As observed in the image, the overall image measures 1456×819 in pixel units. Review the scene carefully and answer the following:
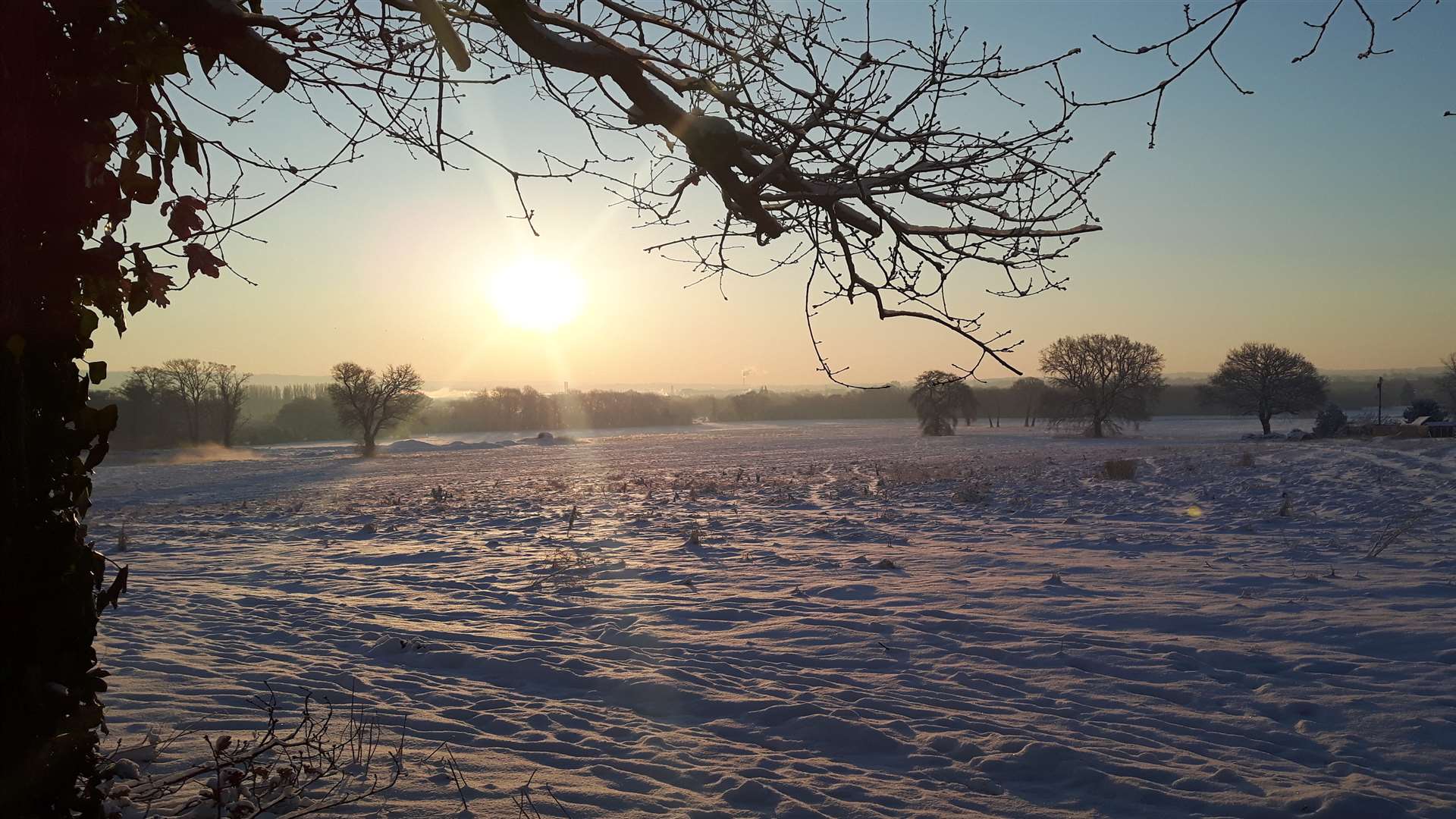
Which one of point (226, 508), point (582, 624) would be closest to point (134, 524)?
point (226, 508)

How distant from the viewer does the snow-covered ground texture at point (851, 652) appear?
370 centimetres

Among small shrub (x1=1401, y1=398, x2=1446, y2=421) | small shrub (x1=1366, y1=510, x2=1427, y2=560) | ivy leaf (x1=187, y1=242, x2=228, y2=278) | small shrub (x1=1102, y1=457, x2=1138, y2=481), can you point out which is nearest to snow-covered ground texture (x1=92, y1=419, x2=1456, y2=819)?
small shrub (x1=1366, y1=510, x2=1427, y2=560)

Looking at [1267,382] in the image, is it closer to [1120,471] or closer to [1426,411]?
[1426,411]

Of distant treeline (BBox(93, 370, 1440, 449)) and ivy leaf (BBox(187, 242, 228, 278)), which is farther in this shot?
distant treeline (BBox(93, 370, 1440, 449))

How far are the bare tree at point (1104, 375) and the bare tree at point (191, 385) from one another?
61377mm

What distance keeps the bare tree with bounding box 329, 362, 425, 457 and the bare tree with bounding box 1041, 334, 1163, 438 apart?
4290 centimetres

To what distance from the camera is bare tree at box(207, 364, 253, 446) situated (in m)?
54.8

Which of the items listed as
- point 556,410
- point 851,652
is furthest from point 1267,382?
point 556,410

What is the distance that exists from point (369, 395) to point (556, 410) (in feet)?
118

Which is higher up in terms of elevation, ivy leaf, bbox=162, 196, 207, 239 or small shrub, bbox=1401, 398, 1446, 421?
ivy leaf, bbox=162, 196, 207, 239

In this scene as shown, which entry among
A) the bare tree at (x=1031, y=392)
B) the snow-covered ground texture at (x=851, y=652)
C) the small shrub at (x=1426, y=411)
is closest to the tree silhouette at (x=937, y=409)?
the bare tree at (x=1031, y=392)

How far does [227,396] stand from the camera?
2163 inches

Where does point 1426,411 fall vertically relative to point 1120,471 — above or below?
above

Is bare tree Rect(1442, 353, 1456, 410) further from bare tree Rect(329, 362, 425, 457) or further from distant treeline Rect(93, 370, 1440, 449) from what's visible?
bare tree Rect(329, 362, 425, 457)
